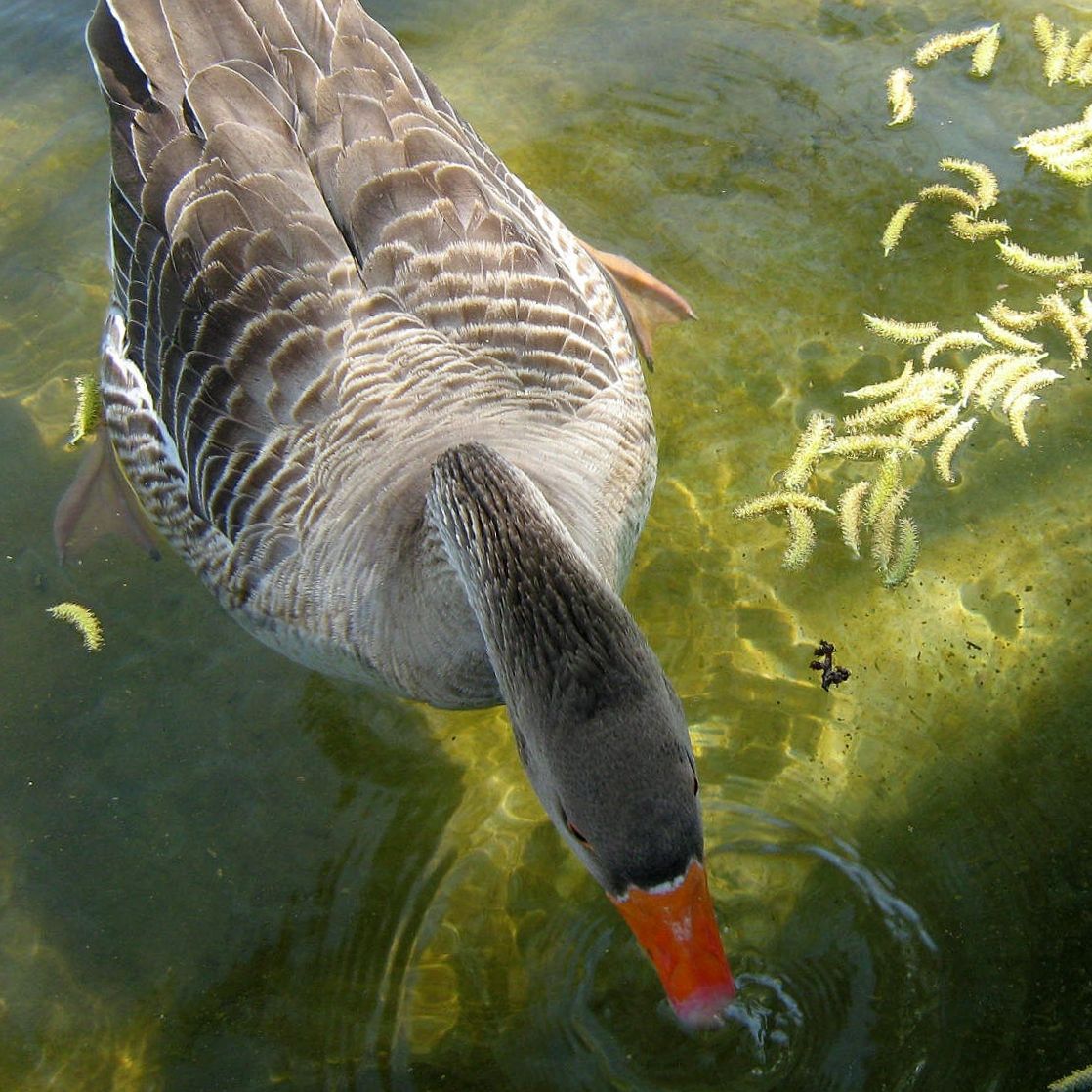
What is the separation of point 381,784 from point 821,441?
2.52 m

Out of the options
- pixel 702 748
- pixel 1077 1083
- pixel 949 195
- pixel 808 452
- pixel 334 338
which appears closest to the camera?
pixel 1077 1083

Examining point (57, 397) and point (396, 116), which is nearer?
point (396, 116)

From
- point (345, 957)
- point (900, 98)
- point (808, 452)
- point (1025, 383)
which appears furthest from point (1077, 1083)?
point (900, 98)

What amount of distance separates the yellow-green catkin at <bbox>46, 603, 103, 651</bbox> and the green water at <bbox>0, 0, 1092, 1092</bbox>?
109mm

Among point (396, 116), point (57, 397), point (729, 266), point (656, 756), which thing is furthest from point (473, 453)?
point (57, 397)

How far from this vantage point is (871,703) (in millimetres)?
4660

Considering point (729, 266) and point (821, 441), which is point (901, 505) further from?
point (729, 266)

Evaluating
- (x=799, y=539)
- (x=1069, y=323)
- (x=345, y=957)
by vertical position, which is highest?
(x=1069, y=323)

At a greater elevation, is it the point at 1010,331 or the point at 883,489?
the point at 1010,331

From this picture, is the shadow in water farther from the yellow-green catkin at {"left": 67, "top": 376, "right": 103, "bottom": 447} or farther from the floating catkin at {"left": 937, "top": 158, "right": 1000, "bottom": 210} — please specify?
the floating catkin at {"left": 937, "top": 158, "right": 1000, "bottom": 210}

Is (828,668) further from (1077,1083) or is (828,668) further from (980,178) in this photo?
(980,178)

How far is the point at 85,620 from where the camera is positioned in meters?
5.22

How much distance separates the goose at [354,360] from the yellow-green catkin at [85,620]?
701 millimetres

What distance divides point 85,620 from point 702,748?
9.54ft
